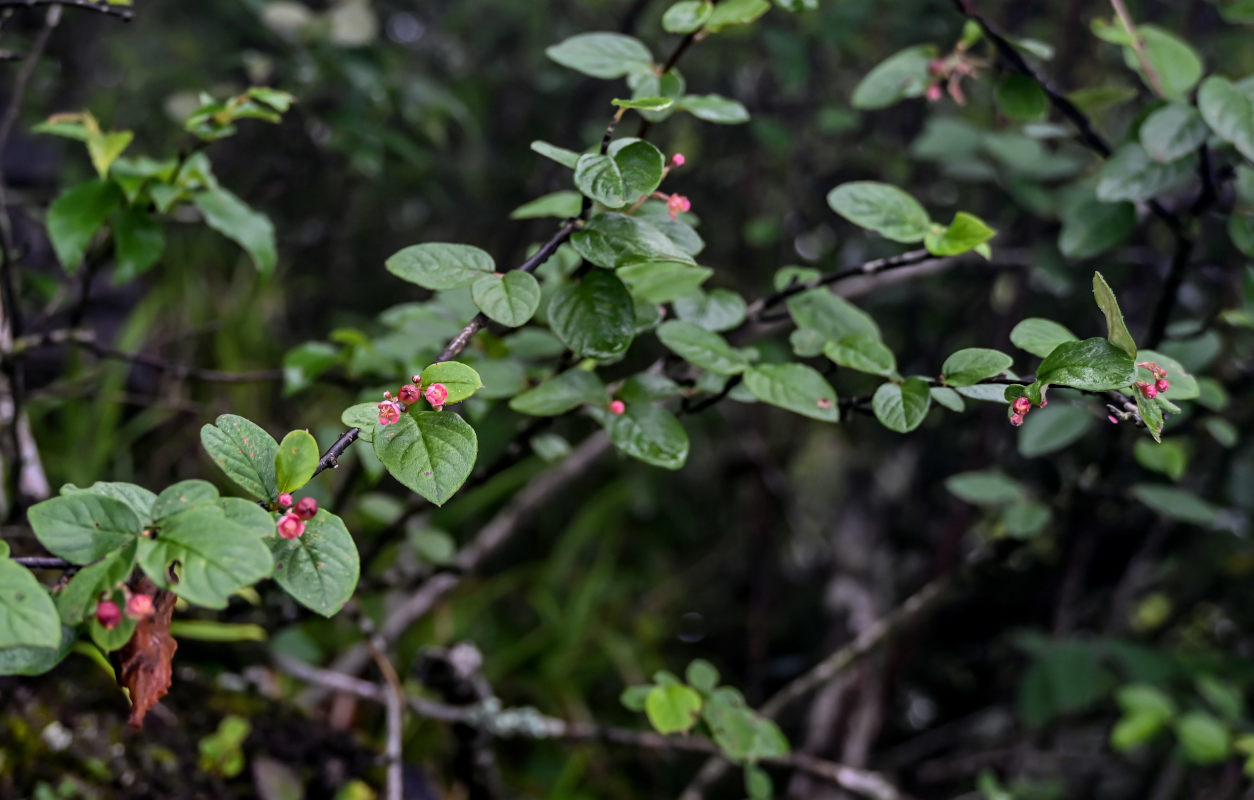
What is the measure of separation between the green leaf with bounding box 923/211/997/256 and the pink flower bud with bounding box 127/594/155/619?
562 mm

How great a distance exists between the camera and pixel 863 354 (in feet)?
2.10

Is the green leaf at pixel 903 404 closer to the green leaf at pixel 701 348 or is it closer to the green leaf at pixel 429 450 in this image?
the green leaf at pixel 701 348

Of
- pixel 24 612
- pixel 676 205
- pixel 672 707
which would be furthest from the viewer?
pixel 672 707

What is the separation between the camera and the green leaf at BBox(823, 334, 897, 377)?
2.07ft

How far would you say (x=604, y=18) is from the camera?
5.80 feet

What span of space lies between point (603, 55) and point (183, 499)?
1.53 feet

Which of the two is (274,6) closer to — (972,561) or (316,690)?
(316,690)

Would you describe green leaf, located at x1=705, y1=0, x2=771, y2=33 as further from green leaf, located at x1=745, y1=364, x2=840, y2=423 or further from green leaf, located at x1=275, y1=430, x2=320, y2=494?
green leaf, located at x1=275, y1=430, x2=320, y2=494

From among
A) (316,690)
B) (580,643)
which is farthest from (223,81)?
(580,643)

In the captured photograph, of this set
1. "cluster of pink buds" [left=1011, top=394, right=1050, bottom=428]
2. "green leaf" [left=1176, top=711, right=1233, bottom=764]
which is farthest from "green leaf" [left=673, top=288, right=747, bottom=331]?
"green leaf" [left=1176, top=711, right=1233, bottom=764]

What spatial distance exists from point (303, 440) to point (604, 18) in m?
1.54

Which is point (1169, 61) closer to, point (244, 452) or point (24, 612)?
point (244, 452)

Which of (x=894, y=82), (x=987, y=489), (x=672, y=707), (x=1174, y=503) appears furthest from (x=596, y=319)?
(x=1174, y=503)

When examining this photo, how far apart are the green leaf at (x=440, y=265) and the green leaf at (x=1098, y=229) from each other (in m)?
0.60
